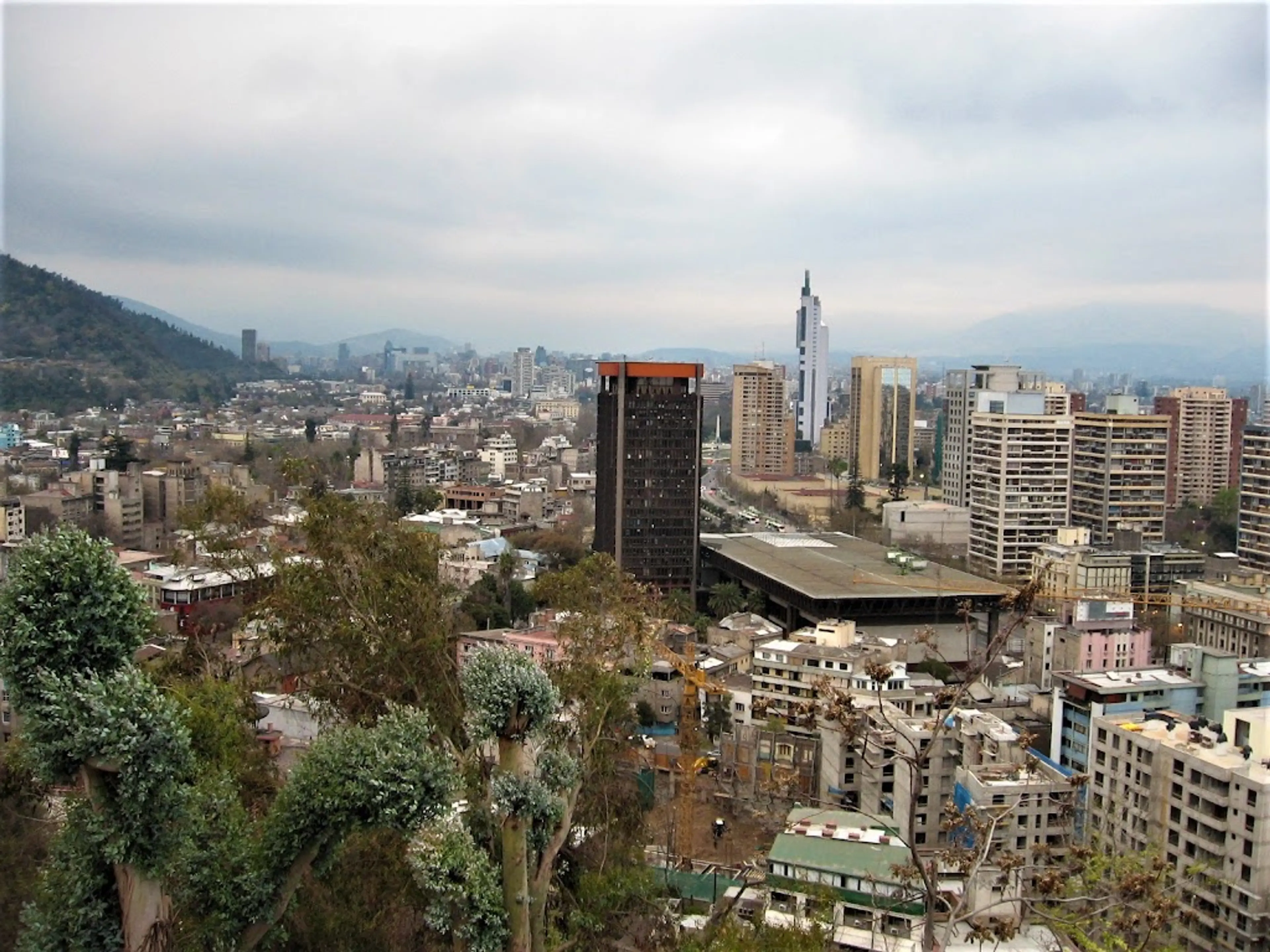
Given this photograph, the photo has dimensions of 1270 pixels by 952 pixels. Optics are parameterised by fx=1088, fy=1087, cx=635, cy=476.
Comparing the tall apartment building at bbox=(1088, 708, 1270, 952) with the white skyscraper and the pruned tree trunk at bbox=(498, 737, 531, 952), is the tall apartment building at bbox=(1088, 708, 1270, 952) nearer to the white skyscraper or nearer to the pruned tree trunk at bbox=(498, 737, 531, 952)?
the pruned tree trunk at bbox=(498, 737, 531, 952)

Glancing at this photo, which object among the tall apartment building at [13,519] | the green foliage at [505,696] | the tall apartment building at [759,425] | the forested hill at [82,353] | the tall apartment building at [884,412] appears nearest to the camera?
the green foliage at [505,696]

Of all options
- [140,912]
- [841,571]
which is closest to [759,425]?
[841,571]

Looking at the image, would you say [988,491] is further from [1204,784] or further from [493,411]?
[493,411]

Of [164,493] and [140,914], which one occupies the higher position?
[140,914]

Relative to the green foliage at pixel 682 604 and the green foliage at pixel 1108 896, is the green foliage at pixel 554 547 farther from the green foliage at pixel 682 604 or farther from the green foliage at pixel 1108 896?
the green foliage at pixel 1108 896

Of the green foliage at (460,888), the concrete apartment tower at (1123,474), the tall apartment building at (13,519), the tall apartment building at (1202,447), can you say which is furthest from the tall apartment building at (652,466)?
the tall apartment building at (1202,447)

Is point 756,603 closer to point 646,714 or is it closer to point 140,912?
point 646,714
